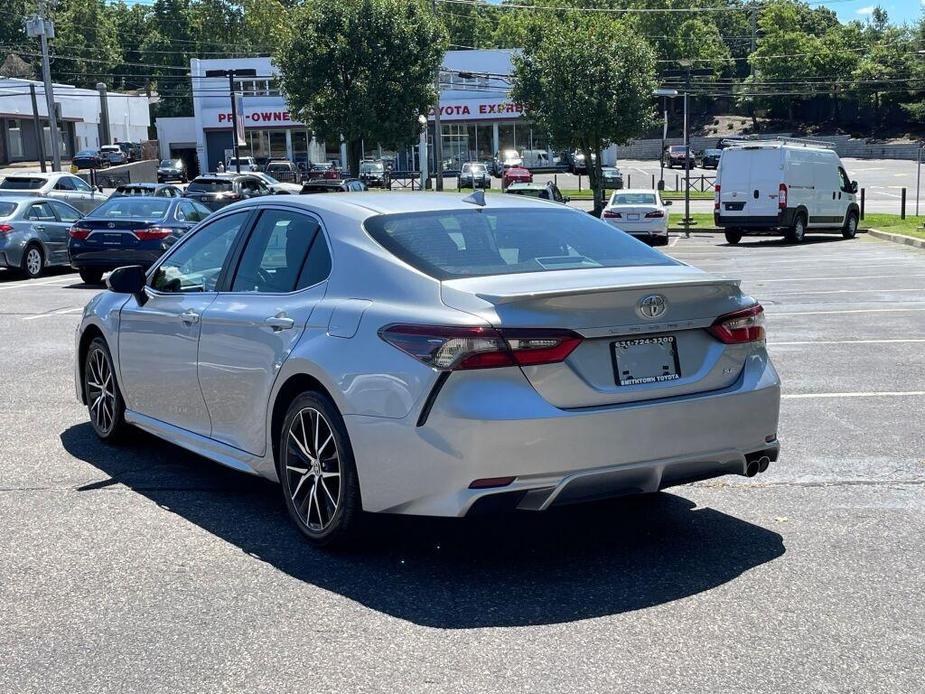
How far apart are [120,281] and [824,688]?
478 cm

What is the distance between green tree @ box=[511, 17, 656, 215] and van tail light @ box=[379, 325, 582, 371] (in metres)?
41.5

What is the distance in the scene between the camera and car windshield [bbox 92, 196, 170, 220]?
1998cm

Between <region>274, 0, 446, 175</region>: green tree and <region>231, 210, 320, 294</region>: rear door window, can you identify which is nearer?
<region>231, 210, 320, 294</region>: rear door window

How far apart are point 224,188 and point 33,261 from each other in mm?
11663

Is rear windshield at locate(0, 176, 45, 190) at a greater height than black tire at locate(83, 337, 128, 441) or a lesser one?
greater

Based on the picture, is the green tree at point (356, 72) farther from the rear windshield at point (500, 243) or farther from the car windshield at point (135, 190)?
the rear windshield at point (500, 243)

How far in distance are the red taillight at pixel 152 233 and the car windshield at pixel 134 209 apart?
0.45m

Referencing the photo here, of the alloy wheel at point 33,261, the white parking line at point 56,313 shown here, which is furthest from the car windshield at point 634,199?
the white parking line at point 56,313

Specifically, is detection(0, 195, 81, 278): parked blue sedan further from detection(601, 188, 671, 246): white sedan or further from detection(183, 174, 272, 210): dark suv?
detection(601, 188, 671, 246): white sedan

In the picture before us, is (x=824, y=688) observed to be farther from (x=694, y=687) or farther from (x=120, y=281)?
(x=120, y=281)

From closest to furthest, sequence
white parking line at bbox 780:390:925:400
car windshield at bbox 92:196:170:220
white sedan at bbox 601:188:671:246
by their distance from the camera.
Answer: white parking line at bbox 780:390:925:400 < car windshield at bbox 92:196:170:220 < white sedan at bbox 601:188:671:246

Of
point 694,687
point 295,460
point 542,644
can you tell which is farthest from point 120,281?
point 694,687

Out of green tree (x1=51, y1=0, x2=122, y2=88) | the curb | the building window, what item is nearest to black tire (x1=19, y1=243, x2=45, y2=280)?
the curb

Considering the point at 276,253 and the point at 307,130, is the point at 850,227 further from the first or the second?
the point at 307,130
